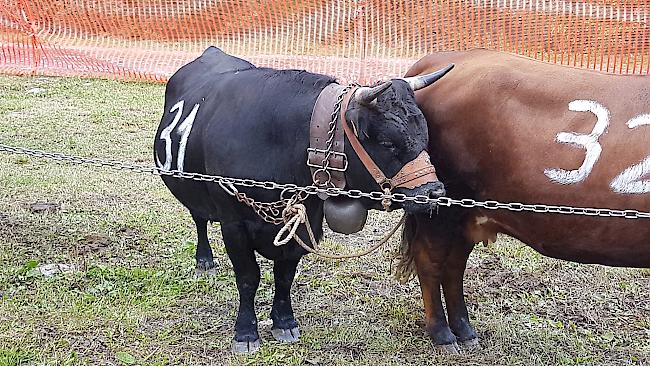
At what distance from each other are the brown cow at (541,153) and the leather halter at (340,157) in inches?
17.3

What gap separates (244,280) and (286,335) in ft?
1.42

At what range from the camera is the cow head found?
3.50 m

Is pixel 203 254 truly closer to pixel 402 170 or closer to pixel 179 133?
pixel 179 133

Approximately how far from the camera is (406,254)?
4.44 meters

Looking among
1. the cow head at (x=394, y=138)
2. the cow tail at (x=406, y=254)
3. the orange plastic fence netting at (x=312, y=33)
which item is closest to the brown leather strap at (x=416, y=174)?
the cow head at (x=394, y=138)

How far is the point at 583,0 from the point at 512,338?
23.3 ft

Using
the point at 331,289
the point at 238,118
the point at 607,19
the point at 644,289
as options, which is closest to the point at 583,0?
the point at 607,19

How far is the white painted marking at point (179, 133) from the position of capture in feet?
14.2

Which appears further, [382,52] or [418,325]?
[382,52]

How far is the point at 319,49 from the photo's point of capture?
11.4 m

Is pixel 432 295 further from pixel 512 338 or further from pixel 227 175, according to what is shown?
pixel 227 175

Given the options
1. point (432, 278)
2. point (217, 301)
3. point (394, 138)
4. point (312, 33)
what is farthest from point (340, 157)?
point (312, 33)

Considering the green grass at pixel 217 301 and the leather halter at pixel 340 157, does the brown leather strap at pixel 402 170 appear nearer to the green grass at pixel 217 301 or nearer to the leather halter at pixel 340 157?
the leather halter at pixel 340 157

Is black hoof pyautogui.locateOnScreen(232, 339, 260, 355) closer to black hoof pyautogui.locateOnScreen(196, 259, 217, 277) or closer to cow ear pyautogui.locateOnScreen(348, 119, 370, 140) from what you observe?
black hoof pyautogui.locateOnScreen(196, 259, 217, 277)
